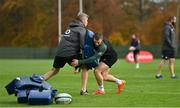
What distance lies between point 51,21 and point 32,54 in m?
7.72

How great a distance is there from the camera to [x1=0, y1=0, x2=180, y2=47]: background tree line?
68250mm

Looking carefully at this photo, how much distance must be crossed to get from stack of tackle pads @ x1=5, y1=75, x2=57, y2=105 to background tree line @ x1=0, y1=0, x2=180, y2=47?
53540mm

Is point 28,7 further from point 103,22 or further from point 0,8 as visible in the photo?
point 103,22

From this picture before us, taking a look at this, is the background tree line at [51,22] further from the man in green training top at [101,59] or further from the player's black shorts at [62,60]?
the player's black shorts at [62,60]

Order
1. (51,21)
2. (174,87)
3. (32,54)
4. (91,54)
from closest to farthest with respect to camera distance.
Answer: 1. (91,54)
2. (174,87)
3. (32,54)
4. (51,21)

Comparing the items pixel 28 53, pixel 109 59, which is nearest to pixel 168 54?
pixel 109 59

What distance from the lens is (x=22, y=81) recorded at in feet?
40.8

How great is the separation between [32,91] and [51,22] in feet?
187

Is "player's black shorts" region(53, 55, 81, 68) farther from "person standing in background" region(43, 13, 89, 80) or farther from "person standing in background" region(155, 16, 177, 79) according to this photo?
"person standing in background" region(155, 16, 177, 79)

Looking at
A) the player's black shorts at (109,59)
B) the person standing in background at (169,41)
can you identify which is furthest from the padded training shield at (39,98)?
the person standing in background at (169,41)

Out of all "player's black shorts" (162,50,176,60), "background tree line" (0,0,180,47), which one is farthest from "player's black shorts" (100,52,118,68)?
"background tree line" (0,0,180,47)

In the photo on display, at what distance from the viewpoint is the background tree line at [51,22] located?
68.2 m

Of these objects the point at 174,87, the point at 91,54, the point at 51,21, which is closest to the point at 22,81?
the point at 91,54

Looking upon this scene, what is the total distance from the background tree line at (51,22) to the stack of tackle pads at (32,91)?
176 feet
